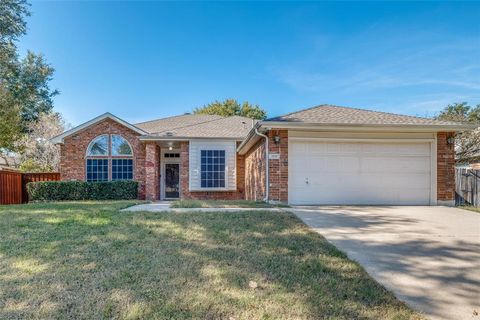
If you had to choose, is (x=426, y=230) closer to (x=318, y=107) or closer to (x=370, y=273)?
(x=370, y=273)

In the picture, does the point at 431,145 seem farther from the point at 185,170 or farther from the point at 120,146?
the point at 120,146

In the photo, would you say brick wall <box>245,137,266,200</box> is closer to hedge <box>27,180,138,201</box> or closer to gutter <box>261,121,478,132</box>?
gutter <box>261,121,478,132</box>

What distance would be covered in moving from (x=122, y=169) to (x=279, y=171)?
363 inches

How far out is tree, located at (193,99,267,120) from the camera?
35.0m

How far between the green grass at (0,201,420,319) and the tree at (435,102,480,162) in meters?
20.0

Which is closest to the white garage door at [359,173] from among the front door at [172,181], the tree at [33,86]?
the front door at [172,181]

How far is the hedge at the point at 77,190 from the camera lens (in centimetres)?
1341

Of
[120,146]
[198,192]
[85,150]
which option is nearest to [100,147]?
[85,150]

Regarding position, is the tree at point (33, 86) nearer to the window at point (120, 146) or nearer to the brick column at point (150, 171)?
the window at point (120, 146)

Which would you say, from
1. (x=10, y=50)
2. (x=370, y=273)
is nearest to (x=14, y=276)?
(x=370, y=273)

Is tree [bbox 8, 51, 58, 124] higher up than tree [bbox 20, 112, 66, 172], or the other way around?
tree [bbox 8, 51, 58, 124]

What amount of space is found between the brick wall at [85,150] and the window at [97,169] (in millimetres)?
272

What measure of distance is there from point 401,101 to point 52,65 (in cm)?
2733

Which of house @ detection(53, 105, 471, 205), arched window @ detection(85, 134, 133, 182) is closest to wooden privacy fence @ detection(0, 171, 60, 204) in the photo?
arched window @ detection(85, 134, 133, 182)
